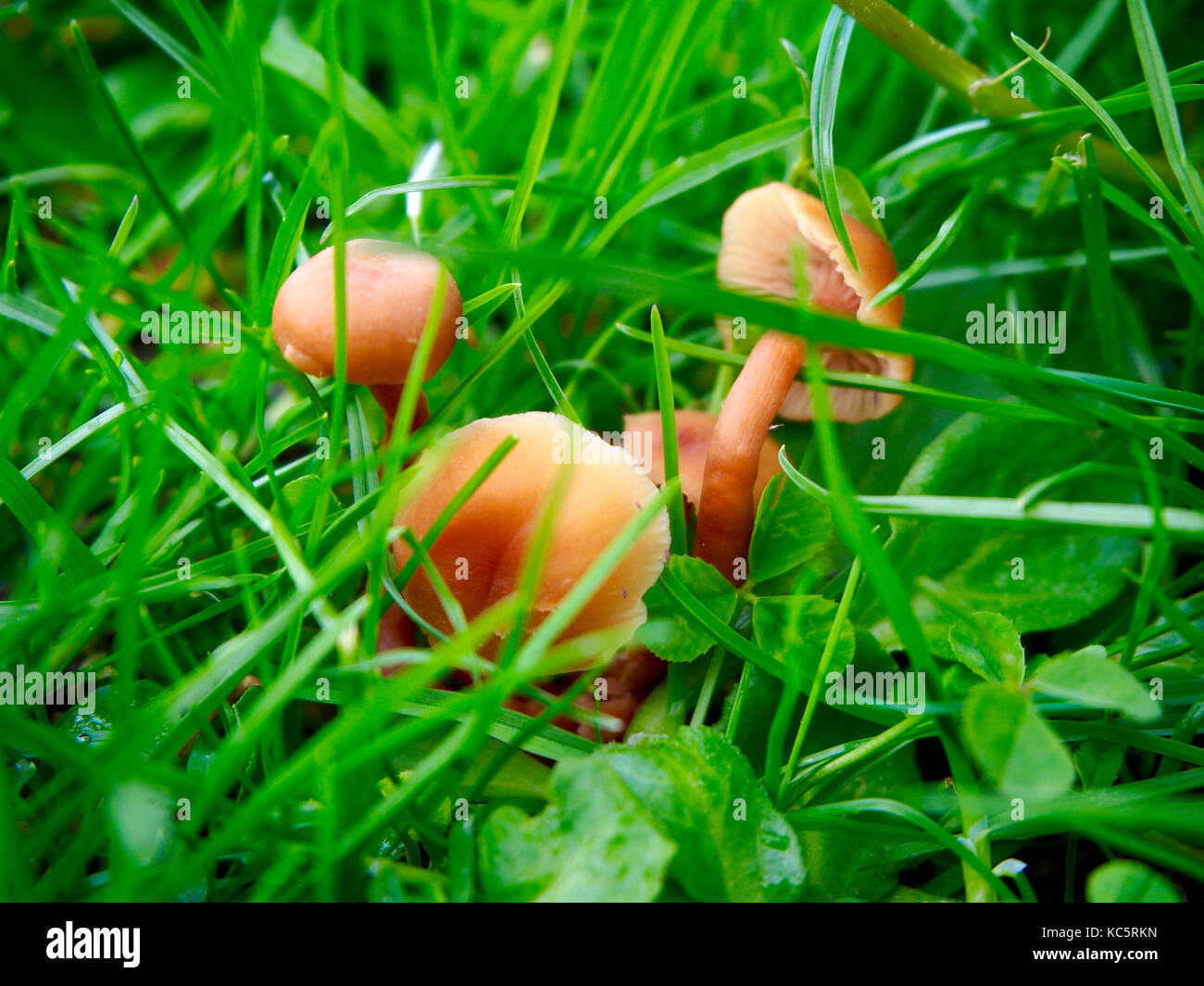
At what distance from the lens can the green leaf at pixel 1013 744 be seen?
2.39ft

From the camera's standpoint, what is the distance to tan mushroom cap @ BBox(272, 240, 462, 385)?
970mm

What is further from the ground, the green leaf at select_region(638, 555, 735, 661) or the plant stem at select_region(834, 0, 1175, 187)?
the plant stem at select_region(834, 0, 1175, 187)

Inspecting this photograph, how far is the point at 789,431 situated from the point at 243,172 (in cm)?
115

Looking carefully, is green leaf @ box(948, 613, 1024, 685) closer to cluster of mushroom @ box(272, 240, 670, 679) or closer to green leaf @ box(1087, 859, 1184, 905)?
green leaf @ box(1087, 859, 1184, 905)

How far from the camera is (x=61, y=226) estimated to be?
1.28 m

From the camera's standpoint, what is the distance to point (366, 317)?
38.3 inches

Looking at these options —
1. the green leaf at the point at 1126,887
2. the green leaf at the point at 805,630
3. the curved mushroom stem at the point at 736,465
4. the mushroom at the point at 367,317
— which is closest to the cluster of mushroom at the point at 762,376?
the curved mushroom stem at the point at 736,465

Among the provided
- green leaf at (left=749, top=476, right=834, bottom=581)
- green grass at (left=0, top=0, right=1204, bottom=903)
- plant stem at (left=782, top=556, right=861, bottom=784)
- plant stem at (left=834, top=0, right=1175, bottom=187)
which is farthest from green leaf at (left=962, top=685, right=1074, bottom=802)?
plant stem at (left=834, top=0, right=1175, bottom=187)

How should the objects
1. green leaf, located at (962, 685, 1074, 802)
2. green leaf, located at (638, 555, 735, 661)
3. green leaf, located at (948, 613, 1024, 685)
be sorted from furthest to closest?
green leaf, located at (638, 555, 735, 661)
green leaf, located at (948, 613, 1024, 685)
green leaf, located at (962, 685, 1074, 802)

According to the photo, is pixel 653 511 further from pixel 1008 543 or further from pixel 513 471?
pixel 1008 543

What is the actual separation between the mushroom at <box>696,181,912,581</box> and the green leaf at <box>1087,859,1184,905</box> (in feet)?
1.62

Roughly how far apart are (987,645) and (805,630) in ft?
0.65
